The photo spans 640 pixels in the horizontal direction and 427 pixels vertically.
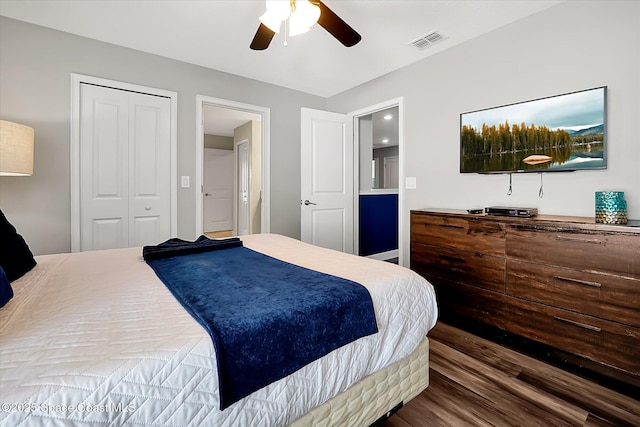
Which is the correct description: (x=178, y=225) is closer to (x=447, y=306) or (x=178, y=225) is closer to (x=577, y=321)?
(x=447, y=306)

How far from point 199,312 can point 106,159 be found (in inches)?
104

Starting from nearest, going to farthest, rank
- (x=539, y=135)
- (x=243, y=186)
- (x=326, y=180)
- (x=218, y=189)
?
1. (x=539, y=135)
2. (x=326, y=180)
3. (x=243, y=186)
4. (x=218, y=189)

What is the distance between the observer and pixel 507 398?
168cm

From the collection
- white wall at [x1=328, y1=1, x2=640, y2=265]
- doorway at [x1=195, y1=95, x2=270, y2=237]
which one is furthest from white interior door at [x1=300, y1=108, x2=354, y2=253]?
white wall at [x1=328, y1=1, x2=640, y2=265]

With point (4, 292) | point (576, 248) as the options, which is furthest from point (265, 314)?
point (576, 248)

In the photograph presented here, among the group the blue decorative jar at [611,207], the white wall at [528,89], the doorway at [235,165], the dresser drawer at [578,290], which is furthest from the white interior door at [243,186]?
the blue decorative jar at [611,207]

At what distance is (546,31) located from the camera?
237cm

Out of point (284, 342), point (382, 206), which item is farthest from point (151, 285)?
point (382, 206)

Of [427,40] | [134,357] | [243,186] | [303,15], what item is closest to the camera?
[134,357]

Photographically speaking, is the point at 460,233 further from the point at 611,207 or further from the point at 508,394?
the point at 508,394

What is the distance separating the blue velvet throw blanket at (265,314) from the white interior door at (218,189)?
5.93 m

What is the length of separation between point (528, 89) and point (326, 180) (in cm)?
229

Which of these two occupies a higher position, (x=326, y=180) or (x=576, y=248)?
(x=326, y=180)

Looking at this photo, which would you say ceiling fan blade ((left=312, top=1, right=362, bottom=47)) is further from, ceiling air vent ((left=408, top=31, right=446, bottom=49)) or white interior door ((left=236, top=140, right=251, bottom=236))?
white interior door ((left=236, top=140, right=251, bottom=236))
